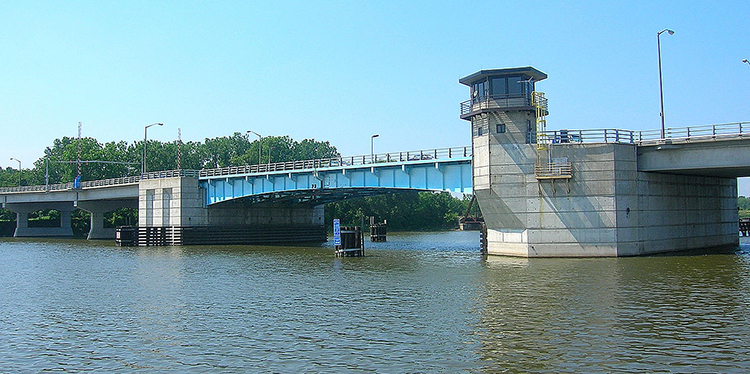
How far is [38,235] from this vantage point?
114m

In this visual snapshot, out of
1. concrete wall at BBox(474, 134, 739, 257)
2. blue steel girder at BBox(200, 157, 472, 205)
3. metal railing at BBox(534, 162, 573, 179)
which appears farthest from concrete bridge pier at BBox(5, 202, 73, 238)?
metal railing at BBox(534, 162, 573, 179)

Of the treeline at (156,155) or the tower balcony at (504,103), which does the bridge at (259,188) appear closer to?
the tower balcony at (504,103)

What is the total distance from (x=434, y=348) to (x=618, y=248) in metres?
30.5

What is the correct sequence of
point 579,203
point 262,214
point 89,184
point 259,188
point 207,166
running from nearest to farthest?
point 579,203 → point 259,188 → point 262,214 → point 89,184 → point 207,166

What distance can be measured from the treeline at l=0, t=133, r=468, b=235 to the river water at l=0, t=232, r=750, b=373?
89.8 metres

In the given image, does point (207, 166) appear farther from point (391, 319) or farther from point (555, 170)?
point (391, 319)

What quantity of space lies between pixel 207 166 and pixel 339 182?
9994cm

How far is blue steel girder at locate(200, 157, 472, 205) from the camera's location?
56.0 meters

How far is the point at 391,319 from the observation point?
25.1 m

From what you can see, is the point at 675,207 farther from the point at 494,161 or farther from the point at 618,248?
the point at 494,161

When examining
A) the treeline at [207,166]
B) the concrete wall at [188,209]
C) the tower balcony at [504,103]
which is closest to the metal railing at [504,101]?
the tower balcony at [504,103]

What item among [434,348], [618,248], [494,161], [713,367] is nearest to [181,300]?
[434,348]

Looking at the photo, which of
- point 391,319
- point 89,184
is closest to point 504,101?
point 391,319

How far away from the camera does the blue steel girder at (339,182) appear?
56031mm
